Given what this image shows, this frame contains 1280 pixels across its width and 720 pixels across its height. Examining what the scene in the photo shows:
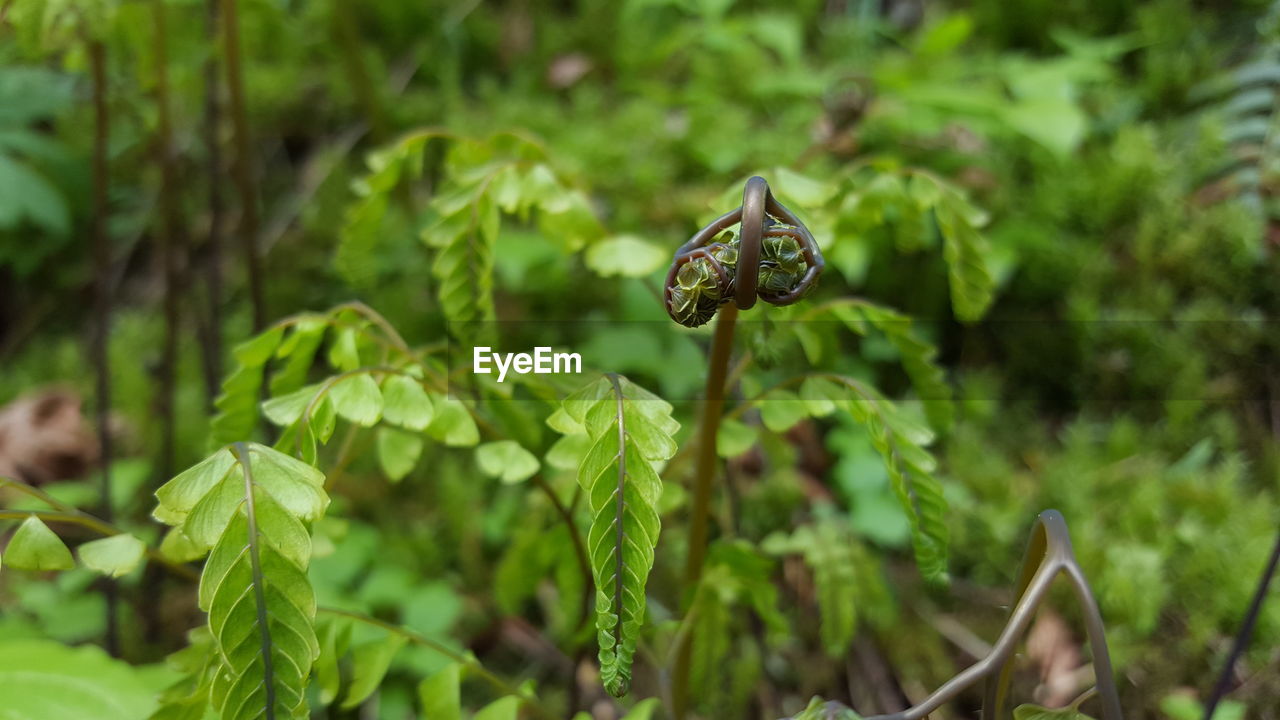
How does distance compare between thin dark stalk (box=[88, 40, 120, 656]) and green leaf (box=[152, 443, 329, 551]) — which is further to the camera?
thin dark stalk (box=[88, 40, 120, 656])

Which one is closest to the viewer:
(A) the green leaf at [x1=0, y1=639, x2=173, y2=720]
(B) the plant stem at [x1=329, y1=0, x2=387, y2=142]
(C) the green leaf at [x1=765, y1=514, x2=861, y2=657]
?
(A) the green leaf at [x1=0, y1=639, x2=173, y2=720]

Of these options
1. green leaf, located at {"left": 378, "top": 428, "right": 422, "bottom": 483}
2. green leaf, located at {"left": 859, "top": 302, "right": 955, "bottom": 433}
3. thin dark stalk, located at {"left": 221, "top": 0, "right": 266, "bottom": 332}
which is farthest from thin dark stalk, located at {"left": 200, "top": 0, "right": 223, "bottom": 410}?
green leaf, located at {"left": 859, "top": 302, "right": 955, "bottom": 433}

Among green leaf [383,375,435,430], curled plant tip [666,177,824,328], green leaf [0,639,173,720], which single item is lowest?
green leaf [0,639,173,720]

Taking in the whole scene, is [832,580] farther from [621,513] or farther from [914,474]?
[621,513]

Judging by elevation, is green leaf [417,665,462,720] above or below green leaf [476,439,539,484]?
below

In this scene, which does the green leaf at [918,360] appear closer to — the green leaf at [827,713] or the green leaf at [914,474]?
the green leaf at [914,474]

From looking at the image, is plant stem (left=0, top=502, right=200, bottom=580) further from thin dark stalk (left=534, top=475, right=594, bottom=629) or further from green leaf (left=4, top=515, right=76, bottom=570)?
thin dark stalk (left=534, top=475, right=594, bottom=629)

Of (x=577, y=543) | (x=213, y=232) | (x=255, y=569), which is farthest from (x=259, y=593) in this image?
(x=213, y=232)

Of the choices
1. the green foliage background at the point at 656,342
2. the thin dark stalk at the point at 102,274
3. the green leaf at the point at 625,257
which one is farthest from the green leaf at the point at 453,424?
the thin dark stalk at the point at 102,274

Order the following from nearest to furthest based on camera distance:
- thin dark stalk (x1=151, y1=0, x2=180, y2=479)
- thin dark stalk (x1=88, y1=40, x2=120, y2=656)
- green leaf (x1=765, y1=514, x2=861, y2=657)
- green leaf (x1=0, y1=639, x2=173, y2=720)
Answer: green leaf (x1=0, y1=639, x2=173, y2=720), green leaf (x1=765, y1=514, x2=861, y2=657), thin dark stalk (x1=88, y1=40, x2=120, y2=656), thin dark stalk (x1=151, y1=0, x2=180, y2=479)
